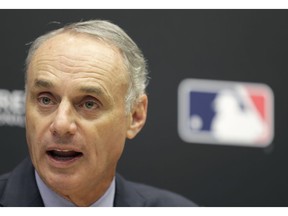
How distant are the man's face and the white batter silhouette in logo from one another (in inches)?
37.3

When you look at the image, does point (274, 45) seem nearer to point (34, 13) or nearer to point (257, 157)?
point (257, 157)

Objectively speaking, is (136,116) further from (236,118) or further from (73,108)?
(236,118)

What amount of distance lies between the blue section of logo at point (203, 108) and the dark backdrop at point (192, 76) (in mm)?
66

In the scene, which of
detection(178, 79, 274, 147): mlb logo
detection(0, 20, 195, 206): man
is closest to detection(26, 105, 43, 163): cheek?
detection(0, 20, 195, 206): man

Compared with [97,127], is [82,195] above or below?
below

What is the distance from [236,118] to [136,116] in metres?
0.91

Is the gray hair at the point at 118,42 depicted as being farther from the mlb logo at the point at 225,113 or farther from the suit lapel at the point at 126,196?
the mlb logo at the point at 225,113

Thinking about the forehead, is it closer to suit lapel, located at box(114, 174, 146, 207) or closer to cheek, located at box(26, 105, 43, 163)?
cheek, located at box(26, 105, 43, 163)

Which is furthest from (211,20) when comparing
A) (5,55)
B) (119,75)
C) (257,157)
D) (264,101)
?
(119,75)

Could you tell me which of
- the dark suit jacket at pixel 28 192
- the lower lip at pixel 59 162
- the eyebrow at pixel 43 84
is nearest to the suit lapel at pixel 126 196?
the dark suit jacket at pixel 28 192

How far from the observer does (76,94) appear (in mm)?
1237

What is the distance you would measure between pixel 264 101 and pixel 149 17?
539mm

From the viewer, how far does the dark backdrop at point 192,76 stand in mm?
2004

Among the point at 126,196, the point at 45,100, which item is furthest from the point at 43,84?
the point at 126,196
